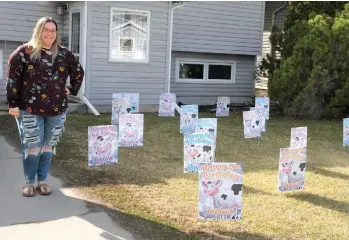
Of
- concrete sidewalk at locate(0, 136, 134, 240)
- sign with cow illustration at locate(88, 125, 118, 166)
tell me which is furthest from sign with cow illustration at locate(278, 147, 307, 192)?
sign with cow illustration at locate(88, 125, 118, 166)

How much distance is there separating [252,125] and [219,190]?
466 cm

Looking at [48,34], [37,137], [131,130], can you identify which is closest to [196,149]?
[131,130]

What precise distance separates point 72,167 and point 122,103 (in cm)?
336

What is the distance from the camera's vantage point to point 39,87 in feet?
14.0

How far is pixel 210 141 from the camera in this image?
5660 millimetres

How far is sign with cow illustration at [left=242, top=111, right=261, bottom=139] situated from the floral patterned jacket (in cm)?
459

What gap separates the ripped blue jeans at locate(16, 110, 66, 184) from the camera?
4.32 metres

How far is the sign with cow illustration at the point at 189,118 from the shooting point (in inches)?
331

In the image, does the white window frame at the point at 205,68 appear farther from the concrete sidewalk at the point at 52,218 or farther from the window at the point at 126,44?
the concrete sidewalk at the point at 52,218

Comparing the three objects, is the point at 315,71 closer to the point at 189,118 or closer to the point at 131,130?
the point at 189,118

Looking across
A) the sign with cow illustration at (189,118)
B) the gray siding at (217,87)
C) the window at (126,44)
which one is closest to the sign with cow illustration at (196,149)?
the sign with cow illustration at (189,118)

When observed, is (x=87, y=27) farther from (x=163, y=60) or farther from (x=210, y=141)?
(x=210, y=141)

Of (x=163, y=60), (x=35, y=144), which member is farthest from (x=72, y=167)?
(x=163, y=60)

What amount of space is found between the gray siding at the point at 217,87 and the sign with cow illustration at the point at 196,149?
890 cm
